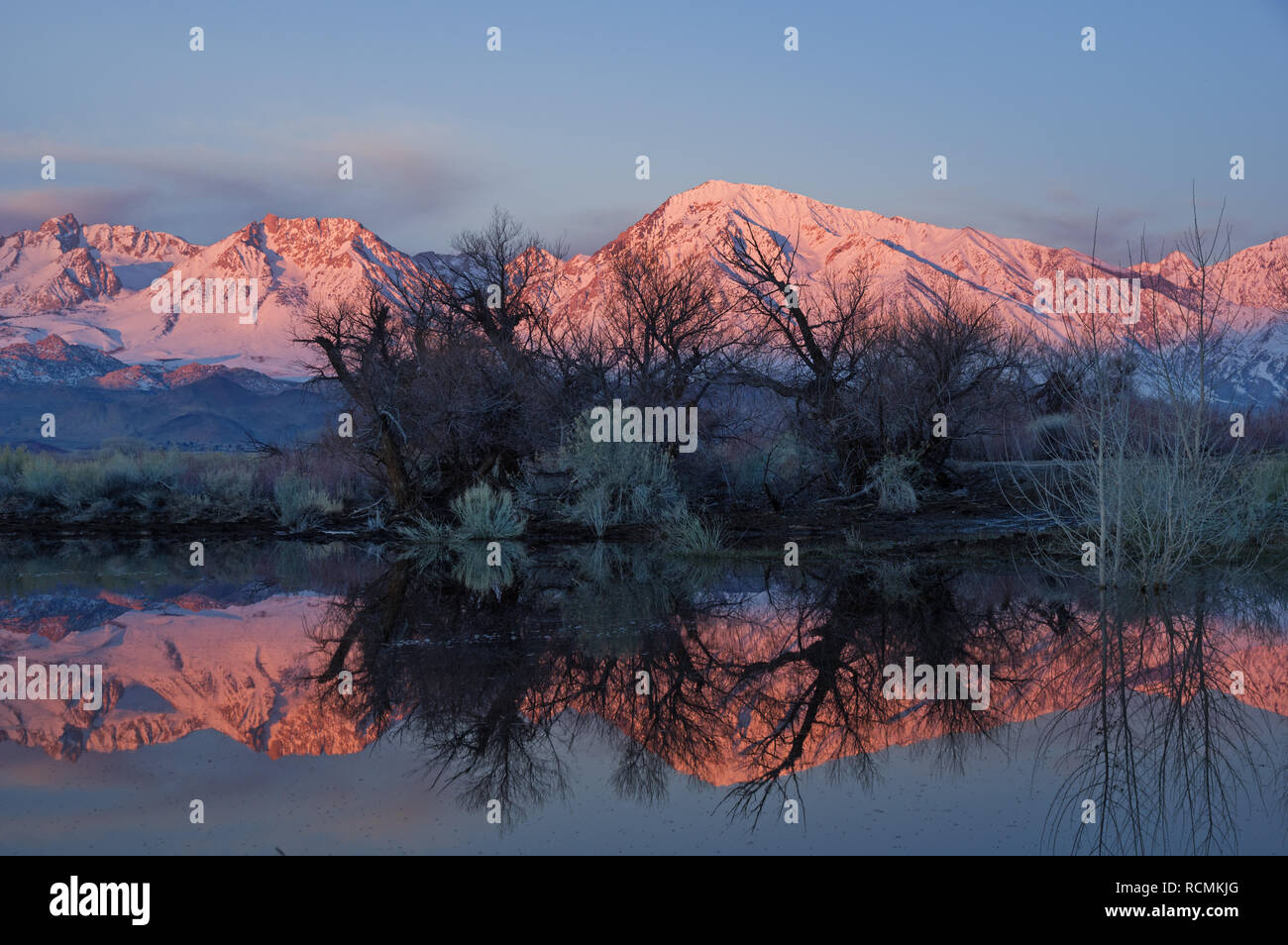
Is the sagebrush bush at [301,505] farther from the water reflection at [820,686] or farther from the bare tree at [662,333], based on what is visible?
the water reflection at [820,686]

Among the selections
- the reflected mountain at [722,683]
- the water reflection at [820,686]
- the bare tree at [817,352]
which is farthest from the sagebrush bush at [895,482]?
the water reflection at [820,686]

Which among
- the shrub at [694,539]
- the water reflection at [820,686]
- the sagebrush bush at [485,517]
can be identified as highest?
the sagebrush bush at [485,517]

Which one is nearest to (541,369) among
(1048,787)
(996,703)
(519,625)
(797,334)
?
(797,334)

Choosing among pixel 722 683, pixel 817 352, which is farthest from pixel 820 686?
pixel 817 352

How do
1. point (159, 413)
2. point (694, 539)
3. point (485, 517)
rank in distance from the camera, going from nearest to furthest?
point (694, 539), point (485, 517), point (159, 413)

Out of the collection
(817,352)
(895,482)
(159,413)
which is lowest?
(895,482)

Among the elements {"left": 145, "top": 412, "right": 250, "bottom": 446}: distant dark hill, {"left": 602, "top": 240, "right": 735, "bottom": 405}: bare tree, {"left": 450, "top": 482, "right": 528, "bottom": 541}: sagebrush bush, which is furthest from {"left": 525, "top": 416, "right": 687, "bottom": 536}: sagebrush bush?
→ {"left": 145, "top": 412, "right": 250, "bottom": 446}: distant dark hill

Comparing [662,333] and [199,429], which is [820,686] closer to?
[662,333]

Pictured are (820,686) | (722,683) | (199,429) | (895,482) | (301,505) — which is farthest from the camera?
(199,429)

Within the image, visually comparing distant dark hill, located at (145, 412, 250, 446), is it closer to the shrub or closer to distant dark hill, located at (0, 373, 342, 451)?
distant dark hill, located at (0, 373, 342, 451)

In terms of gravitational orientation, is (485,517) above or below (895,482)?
below

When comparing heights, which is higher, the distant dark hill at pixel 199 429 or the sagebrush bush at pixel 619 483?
the distant dark hill at pixel 199 429

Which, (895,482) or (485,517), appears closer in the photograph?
(485,517)
